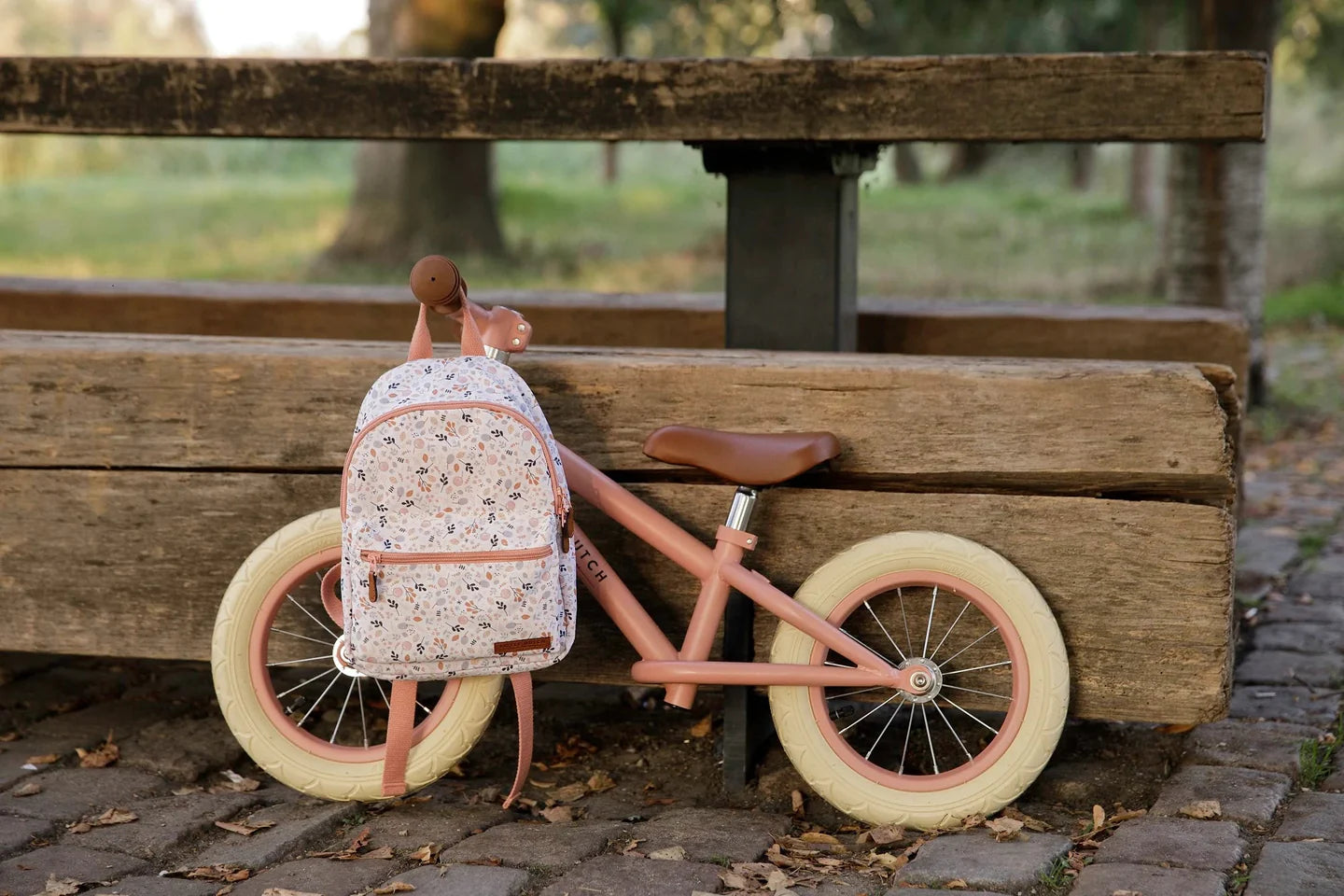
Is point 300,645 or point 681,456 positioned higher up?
point 681,456

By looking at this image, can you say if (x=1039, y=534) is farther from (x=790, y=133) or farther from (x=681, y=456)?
(x=790, y=133)

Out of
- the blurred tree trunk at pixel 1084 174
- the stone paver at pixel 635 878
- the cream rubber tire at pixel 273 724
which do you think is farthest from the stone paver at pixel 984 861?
the blurred tree trunk at pixel 1084 174

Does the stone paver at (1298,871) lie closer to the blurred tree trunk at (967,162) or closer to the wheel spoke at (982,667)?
the wheel spoke at (982,667)

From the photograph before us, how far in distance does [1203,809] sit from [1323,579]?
2218 mm

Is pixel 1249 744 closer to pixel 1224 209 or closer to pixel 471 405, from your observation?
pixel 471 405

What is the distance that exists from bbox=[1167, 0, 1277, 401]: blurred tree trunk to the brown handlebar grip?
5.84m

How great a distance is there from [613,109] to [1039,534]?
1.46 meters

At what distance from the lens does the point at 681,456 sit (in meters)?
3.05

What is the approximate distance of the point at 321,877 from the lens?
9.14 ft

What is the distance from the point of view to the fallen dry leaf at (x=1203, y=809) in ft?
9.61

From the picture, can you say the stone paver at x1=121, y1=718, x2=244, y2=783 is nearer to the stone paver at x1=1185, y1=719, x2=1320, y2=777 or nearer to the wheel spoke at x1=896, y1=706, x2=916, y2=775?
the wheel spoke at x1=896, y1=706, x2=916, y2=775

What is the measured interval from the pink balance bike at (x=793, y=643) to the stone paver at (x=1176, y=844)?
239mm

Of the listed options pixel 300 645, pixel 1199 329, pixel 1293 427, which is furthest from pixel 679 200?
pixel 300 645

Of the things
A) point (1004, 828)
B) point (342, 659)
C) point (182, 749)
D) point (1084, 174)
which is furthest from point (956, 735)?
point (1084, 174)
